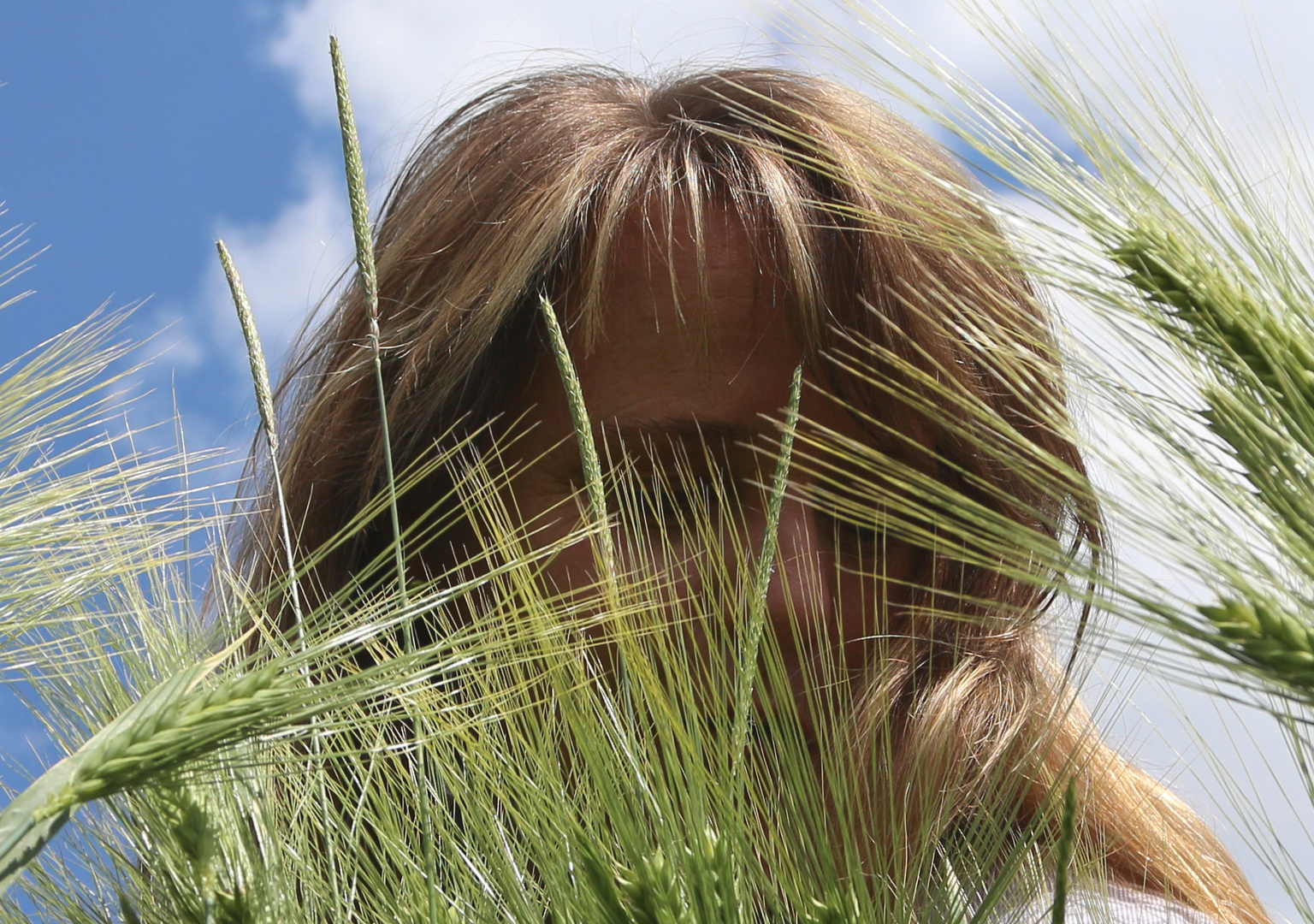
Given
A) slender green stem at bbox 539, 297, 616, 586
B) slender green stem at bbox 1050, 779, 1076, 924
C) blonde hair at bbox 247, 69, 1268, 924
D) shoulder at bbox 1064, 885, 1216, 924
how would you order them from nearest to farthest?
1. slender green stem at bbox 1050, 779, 1076, 924
2. slender green stem at bbox 539, 297, 616, 586
3. shoulder at bbox 1064, 885, 1216, 924
4. blonde hair at bbox 247, 69, 1268, 924

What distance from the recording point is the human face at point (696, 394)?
936mm

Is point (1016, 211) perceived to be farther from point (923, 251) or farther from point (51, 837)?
point (923, 251)

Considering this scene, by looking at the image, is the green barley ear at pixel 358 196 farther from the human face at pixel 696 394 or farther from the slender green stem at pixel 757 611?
the human face at pixel 696 394

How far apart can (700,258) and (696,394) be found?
14 cm

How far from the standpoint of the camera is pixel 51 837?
0.33m

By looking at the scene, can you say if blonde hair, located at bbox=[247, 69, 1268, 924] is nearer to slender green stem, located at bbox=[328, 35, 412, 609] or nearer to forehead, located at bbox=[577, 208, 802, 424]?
forehead, located at bbox=[577, 208, 802, 424]

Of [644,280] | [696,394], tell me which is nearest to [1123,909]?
[696,394]

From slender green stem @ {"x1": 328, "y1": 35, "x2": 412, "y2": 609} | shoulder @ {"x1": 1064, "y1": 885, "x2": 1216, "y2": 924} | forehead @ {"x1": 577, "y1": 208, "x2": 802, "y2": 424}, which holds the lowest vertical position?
shoulder @ {"x1": 1064, "y1": 885, "x2": 1216, "y2": 924}

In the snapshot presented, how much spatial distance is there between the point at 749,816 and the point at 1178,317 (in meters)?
0.27

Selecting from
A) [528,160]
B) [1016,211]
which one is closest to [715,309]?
[528,160]

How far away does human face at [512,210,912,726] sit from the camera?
94 cm

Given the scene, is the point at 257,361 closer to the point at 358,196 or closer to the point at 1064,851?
the point at 358,196

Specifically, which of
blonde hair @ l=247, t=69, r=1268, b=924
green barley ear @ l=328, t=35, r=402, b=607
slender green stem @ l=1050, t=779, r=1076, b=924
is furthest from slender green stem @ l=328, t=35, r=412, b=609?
blonde hair @ l=247, t=69, r=1268, b=924

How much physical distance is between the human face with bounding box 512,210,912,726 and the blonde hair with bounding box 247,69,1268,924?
2 centimetres
